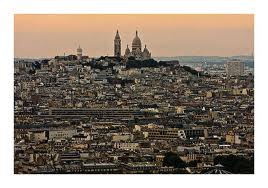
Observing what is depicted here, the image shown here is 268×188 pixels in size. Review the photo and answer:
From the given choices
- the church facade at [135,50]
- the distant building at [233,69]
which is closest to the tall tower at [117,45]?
the church facade at [135,50]

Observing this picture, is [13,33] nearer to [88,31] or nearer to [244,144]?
[88,31]

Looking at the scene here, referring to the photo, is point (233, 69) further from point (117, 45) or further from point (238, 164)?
point (117, 45)

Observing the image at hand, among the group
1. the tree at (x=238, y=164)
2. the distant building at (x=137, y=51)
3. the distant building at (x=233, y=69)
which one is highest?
the distant building at (x=137, y=51)

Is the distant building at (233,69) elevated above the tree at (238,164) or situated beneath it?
elevated above

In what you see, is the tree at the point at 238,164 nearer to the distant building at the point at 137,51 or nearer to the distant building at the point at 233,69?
the distant building at the point at 233,69

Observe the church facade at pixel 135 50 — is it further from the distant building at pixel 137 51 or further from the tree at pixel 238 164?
the tree at pixel 238 164
